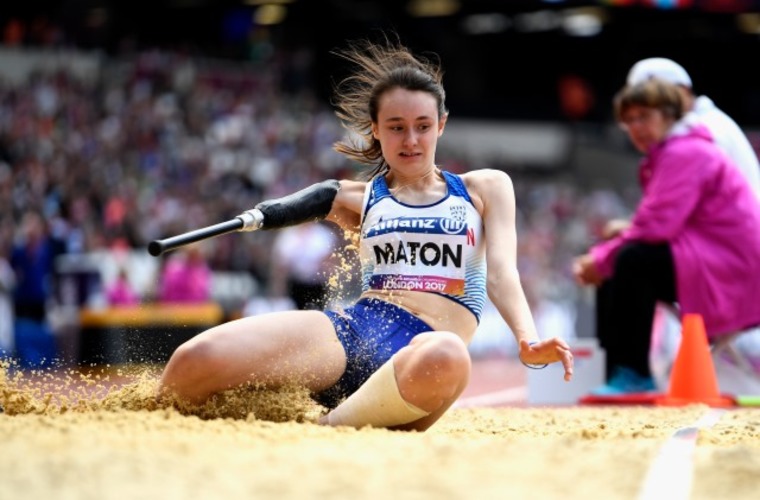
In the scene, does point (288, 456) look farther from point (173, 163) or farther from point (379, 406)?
point (173, 163)

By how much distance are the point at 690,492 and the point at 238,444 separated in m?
1.38

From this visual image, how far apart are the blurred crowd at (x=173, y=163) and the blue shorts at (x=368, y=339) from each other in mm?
7800

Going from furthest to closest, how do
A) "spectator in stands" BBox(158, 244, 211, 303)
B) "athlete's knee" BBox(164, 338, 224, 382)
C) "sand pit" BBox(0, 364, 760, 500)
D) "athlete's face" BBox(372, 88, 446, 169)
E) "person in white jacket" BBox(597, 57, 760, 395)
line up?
"spectator in stands" BBox(158, 244, 211, 303) < "person in white jacket" BBox(597, 57, 760, 395) < "athlete's face" BBox(372, 88, 446, 169) < "athlete's knee" BBox(164, 338, 224, 382) < "sand pit" BBox(0, 364, 760, 500)

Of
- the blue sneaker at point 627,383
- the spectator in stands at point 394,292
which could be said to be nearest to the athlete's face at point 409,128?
the spectator in stands at point 394,292

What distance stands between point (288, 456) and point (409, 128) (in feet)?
6.03

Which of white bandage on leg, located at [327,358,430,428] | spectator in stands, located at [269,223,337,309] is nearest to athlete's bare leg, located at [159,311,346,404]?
white bandage on leg, located at [327,358,430,428]

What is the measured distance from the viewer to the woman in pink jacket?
7.56 meters

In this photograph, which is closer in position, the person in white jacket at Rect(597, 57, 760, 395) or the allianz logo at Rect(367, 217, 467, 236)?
the allianz logo at Rect(367, 217, 467, 236)

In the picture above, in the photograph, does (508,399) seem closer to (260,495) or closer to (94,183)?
(260,495)

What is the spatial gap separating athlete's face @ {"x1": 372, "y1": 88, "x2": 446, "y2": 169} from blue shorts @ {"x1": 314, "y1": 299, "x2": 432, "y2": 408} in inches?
23.8

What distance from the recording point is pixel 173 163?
57.1 feet

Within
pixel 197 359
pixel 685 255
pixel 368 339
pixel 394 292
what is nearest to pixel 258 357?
pixel 197 359

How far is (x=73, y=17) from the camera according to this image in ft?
70.4

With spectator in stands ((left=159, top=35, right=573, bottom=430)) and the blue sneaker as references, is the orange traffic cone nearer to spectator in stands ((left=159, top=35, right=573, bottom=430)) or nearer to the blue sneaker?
the blue sneaker
